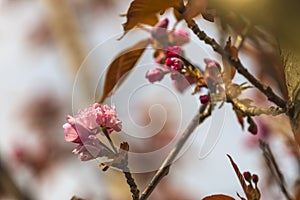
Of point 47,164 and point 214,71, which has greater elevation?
point 214,71

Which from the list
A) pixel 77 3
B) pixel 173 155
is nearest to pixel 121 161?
pixel 173 155

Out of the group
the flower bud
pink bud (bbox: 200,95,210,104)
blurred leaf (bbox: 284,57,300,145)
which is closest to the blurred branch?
the flower bud

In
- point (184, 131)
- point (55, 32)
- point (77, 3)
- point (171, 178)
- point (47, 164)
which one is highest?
point (184, 131)

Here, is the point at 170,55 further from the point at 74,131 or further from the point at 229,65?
the point at 74,131

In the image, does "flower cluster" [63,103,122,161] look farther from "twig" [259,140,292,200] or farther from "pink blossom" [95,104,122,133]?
"twig" [259,140,292,200]

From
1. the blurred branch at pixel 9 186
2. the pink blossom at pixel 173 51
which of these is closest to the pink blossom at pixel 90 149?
the pink blossom at pixel 173 51

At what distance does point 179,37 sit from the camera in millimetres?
949

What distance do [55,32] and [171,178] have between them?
88 cm

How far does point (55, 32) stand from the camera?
2.84 metres

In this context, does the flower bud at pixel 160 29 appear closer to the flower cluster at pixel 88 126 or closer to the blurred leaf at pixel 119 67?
the blurred leaf at pixel 119 67

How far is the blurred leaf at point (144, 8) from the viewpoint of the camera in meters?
0.69

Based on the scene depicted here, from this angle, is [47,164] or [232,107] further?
[47,164]

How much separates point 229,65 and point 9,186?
4.18ft

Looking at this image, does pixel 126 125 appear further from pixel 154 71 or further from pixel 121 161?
pixel 121 161
